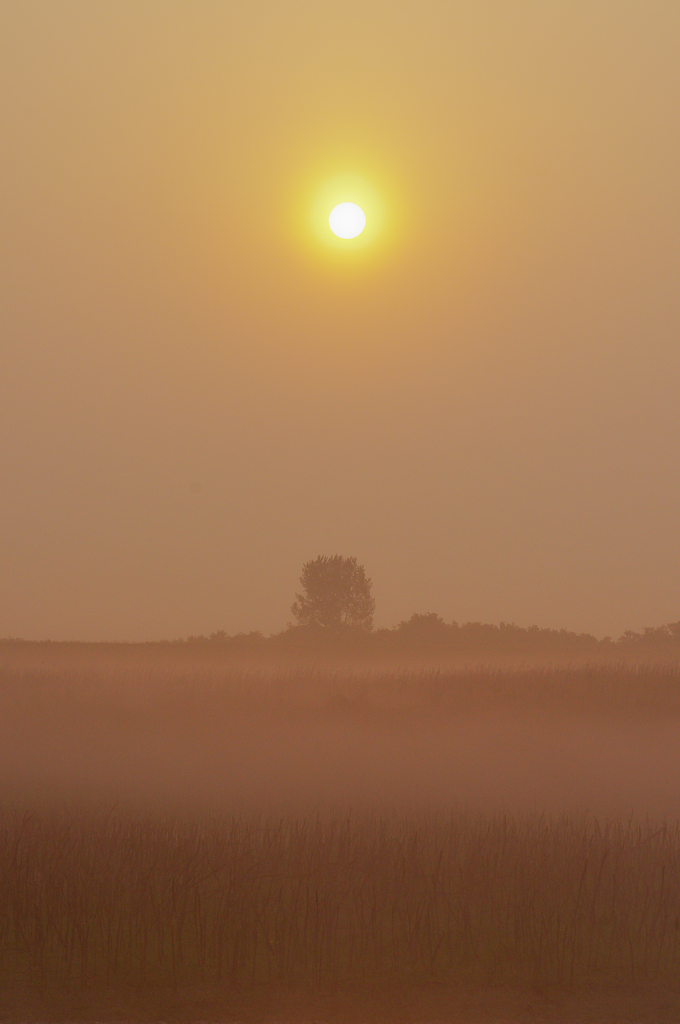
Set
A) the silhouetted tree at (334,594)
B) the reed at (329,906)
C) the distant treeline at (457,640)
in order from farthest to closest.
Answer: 1. the silhouetted tree at (334,594)
2. the distant treeline at (457,640)
3. the reed at (329,906)

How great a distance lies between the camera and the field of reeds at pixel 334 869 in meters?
7.09

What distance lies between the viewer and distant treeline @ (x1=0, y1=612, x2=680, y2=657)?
1522 inches

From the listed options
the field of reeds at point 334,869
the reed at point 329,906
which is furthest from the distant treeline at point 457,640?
the reed at point 329,906

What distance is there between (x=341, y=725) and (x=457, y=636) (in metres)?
24.3

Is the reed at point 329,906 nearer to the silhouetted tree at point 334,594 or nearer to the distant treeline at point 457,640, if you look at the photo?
the distant treeline at point 457,640

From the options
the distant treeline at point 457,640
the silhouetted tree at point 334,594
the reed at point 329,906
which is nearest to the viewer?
the reed at point 329,906

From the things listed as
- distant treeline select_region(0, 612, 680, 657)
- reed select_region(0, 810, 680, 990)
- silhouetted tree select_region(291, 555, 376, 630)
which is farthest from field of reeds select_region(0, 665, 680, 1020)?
silhouetted tree select_region(291, 555, 376, 630)

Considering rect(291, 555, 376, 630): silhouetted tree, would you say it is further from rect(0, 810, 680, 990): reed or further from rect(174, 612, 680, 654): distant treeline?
rect(0, 810, 680, 990): reed

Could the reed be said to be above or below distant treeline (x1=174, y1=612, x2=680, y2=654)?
below

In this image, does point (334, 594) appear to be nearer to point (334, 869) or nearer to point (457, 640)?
point (457, 640)

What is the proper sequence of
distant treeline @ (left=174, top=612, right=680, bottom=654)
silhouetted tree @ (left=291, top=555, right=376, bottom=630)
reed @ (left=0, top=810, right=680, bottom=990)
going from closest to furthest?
reed @ (left=0, top=810, right=680, bottom=990) → distant treeline @ (left=174, top=612, right=680, bottom=654) → silhouetted tree @ (left=291, top=555, right=376, bottom=630)

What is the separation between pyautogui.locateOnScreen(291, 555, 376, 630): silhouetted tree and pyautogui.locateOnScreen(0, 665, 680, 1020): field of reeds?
1450 inches

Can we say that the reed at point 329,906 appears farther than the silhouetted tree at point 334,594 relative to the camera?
No

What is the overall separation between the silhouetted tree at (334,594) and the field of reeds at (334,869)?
36.8 m
